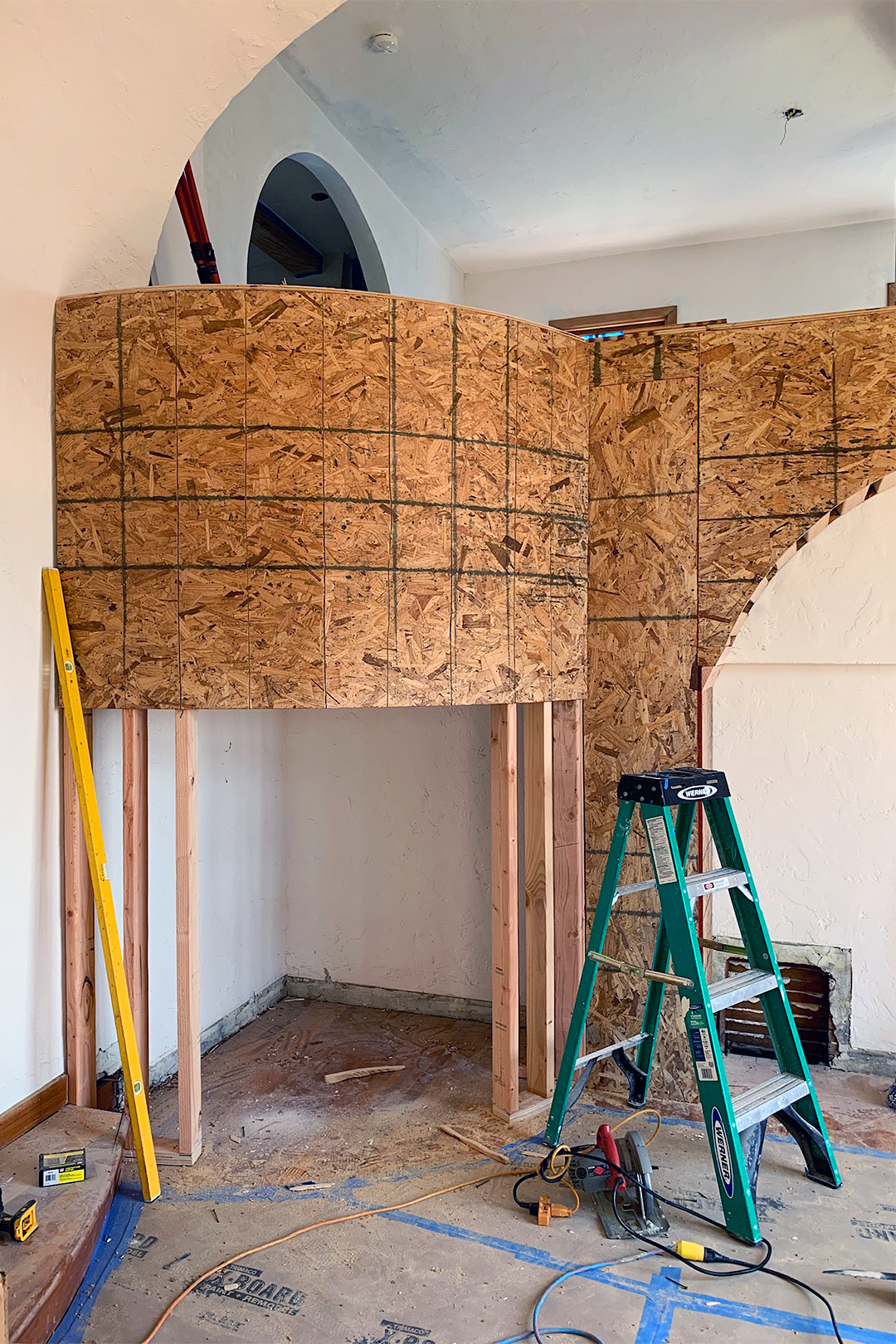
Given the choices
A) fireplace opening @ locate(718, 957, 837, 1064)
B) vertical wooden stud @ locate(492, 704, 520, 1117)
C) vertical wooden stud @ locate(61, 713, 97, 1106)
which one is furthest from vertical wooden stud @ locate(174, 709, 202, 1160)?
fireplace opening @ locate(718, 957, 837, 1064)

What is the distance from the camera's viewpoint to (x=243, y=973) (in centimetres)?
402

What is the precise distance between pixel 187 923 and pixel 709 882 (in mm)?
1630

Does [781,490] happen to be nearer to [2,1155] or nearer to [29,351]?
[29,351]

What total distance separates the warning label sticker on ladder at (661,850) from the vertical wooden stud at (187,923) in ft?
4.65

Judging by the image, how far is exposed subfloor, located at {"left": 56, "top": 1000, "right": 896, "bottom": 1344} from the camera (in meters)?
2.18

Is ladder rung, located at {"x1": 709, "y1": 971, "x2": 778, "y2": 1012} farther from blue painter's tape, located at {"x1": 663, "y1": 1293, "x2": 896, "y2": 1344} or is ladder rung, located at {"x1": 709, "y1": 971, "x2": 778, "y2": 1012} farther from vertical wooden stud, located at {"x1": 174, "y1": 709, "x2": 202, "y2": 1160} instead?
vertical wooden stud, located at {"x1": 174, "y1": 709, "x2": 202, "y2": 1160}

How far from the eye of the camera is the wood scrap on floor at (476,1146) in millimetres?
2900

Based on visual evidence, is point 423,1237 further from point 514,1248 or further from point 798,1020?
point 798,1020

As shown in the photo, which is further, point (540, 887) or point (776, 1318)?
point (540, 887)

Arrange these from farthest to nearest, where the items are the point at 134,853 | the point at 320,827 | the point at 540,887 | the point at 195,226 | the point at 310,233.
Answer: the point at 310,233, the point at 320,827, the point at 195,226, the point at 540,887, the point at 134,853

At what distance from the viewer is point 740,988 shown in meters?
2.70

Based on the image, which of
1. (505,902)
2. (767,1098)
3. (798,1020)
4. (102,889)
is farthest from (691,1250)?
(102,889)

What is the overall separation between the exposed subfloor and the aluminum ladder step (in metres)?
0.88

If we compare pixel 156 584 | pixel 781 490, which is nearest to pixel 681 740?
pixel 781 490
